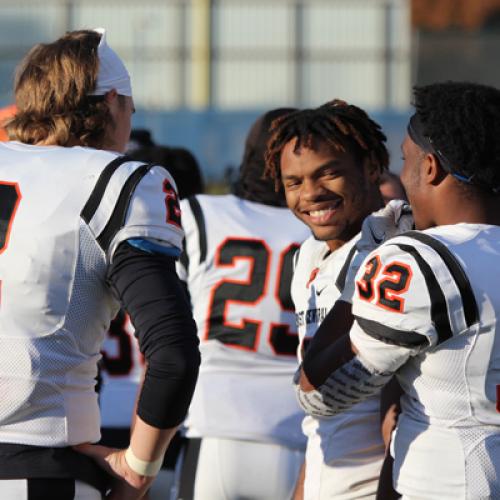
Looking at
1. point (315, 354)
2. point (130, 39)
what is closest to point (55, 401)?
point (315, 354)

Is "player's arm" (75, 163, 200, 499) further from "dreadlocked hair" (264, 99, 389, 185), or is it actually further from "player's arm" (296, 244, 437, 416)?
"dreadlocked hair" (264, 99, 389, 185)

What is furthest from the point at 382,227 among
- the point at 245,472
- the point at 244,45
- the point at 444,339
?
the point at 244,45

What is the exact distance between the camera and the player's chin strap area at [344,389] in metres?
2.35

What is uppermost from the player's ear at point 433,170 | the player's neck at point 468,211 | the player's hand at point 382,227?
the player's ear at point 433,170

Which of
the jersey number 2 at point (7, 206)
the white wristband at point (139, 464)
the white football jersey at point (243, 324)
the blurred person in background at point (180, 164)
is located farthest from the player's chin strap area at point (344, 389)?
the blurred person in background at point (180, 164)

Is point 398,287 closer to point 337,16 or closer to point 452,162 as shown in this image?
point 452,162

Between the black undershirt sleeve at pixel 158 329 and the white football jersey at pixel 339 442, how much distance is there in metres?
0.67

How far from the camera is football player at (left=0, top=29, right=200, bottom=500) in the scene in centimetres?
223

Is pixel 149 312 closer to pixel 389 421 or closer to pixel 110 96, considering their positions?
pixel 110 96

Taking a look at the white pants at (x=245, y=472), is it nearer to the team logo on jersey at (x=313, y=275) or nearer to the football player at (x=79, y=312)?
the team logo on jersey at (x=313, y=275)

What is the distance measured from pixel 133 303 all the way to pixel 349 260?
2.50 ft

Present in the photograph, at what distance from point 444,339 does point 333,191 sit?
0.91 m

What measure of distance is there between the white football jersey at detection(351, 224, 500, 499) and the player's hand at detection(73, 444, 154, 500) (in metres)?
0.54

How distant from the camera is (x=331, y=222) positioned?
3043 millimetres
